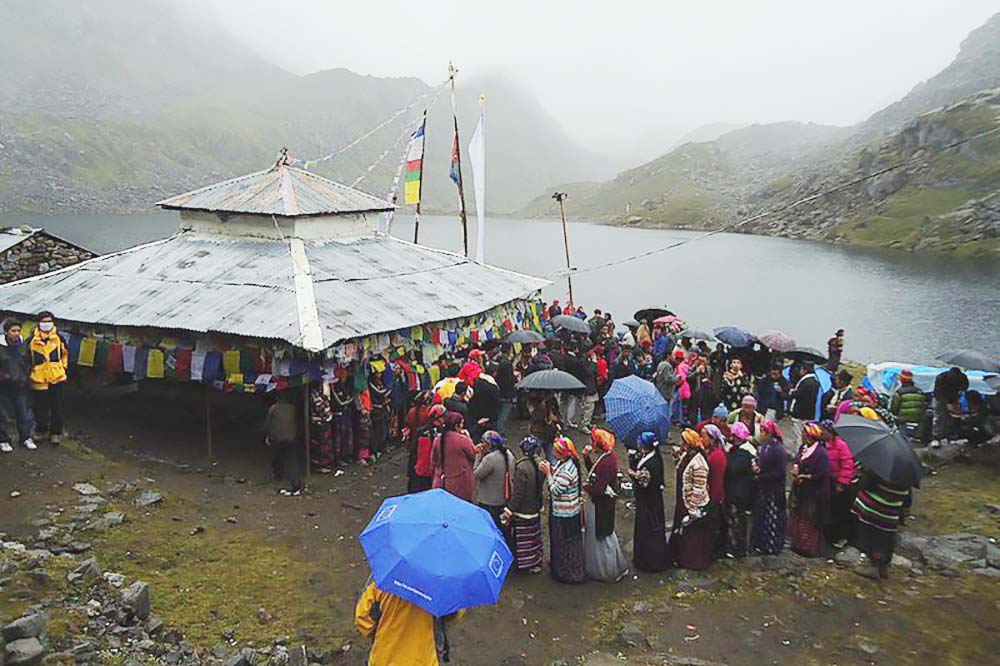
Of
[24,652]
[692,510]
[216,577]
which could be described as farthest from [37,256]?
[692,510]

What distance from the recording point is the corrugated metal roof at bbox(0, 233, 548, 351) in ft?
41.0

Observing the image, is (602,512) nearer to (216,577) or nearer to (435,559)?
(435,559)

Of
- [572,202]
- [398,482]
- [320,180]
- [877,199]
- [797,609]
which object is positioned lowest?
[797,609]

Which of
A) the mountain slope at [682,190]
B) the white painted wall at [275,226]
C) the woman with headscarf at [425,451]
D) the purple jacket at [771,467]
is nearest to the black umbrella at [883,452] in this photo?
the purple jacket at [771,467]

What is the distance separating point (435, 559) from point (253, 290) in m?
10.1

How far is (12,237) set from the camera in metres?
21.2

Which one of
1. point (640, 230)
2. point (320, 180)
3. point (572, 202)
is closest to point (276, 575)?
point (320, 180)

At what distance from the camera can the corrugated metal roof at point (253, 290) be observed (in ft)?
41.0

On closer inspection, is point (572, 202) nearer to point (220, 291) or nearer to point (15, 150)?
point (15, 150)

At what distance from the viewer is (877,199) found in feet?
286

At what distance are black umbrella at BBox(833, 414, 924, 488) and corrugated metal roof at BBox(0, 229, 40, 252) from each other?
871 inches

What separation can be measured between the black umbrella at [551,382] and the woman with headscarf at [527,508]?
102 inches

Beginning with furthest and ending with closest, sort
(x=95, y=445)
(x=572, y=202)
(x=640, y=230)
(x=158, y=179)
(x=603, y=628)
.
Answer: (x=572, y=202)
(x=158, y=179)
(x=640, y=230)
(x=95, y=445)
(x=603, y=628)

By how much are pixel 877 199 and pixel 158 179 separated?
135948 mm
